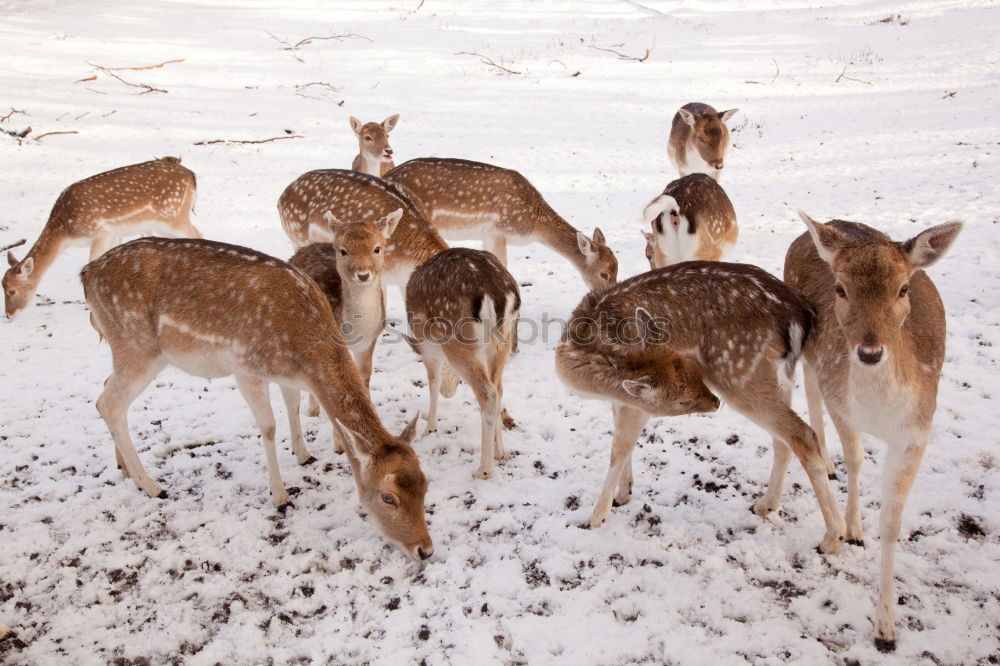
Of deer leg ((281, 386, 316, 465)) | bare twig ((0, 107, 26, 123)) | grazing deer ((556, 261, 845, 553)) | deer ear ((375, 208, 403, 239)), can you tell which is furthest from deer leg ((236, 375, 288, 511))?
bare twig ((0, 107, 26, 123))

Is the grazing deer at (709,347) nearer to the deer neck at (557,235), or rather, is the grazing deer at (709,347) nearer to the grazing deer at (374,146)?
the deer neck at (557,235)

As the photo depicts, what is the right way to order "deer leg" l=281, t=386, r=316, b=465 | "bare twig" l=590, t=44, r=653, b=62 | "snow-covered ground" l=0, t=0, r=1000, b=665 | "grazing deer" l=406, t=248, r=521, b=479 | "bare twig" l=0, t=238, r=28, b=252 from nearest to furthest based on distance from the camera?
1. "snow-covered ground" l=0, t=0, r=1000, b=665
2. "grazing deer" l=406, t=248, r=521, b=479
3. "deer leg" l=281, t=386, r=316, b=465
4. "bare twig" l=0, t=238, r=28, b=252
5. "bare twig" l=590, t=44, r=653, b=62

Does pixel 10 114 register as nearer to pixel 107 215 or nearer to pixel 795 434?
pixel 107 215

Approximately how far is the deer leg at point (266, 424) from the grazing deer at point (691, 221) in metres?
3.74

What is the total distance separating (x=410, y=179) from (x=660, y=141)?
7.26m

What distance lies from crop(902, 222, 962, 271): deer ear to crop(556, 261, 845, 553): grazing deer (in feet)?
2.29

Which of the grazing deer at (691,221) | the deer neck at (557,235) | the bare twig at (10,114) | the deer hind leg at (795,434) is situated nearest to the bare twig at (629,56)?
the deer neck at (557,235)

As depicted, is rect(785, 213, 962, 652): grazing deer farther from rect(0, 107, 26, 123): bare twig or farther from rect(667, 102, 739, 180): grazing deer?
rect(0, 107, 26, 123): bare twig

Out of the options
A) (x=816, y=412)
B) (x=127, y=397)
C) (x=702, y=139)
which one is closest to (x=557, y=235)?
(x=702, y=139)

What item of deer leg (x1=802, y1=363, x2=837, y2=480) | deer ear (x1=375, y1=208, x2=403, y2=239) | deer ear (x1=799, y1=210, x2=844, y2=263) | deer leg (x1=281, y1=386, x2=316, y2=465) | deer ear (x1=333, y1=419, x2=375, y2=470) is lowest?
deer leg (x1=281, y1=386, x2=316, y2=465)

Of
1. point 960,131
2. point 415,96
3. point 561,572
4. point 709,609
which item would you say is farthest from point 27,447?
point 960,131

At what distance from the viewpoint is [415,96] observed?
15.5 m

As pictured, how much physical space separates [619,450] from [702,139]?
6.11 metres

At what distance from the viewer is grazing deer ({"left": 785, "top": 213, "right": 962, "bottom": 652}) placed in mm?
3025
